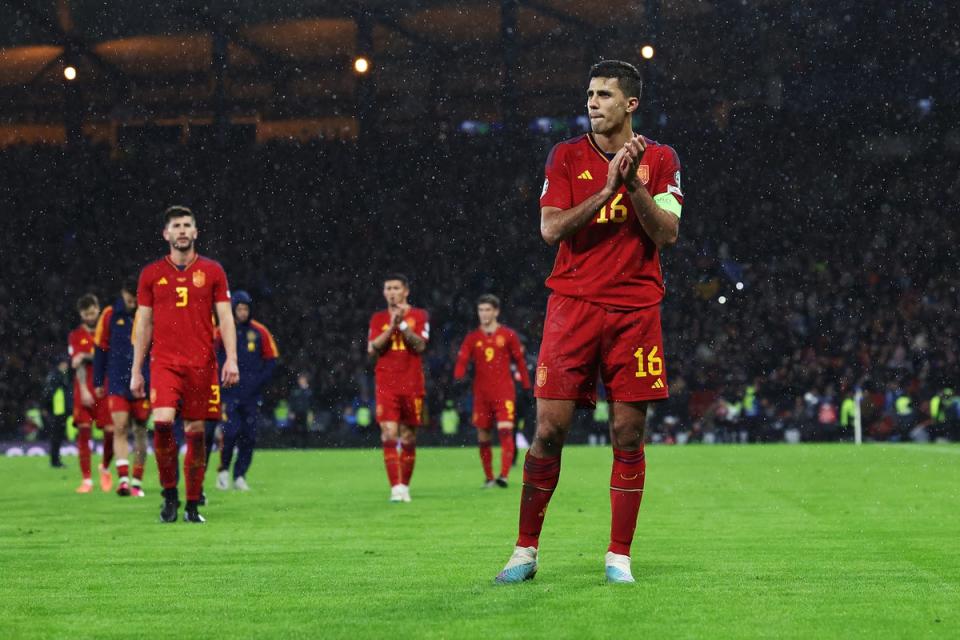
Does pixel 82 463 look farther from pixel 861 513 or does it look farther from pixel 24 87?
pixel 24 87

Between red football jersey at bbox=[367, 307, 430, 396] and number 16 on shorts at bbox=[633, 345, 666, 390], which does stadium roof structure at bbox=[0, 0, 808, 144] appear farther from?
number 16 on shorts at bbox=[633, 345, 666, 390]

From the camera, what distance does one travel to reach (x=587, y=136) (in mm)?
6363

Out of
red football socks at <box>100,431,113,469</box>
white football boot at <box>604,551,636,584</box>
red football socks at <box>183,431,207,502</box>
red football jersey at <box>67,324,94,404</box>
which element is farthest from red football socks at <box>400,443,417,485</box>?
white football boot at <box>604,551,636,584</box>

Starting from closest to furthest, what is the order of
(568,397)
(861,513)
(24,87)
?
(568,397) < (861,513) < (24,87)

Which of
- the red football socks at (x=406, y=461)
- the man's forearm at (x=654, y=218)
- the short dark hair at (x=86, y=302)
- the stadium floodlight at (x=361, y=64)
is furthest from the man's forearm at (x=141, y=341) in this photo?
the stadium floodlight at (x=361, y=64)

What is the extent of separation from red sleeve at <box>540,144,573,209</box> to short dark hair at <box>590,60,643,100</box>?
0.36m

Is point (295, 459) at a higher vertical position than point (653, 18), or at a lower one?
lower

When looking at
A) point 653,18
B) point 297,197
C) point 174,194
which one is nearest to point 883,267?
point 653,18

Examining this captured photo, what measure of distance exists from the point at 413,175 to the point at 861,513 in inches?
1079

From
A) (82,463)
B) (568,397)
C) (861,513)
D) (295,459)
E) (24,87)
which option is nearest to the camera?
(568,397)

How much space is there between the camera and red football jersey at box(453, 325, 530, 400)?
1617 cm

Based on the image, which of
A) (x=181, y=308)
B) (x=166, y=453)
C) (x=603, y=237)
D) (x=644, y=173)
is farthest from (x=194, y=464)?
(x=644, y=173)

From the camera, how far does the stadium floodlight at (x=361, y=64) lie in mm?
34219

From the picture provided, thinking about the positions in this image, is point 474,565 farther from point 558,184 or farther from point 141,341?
point 141,341
